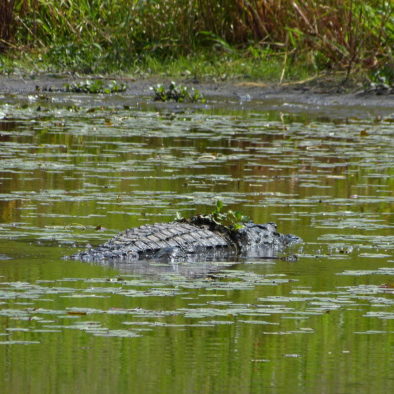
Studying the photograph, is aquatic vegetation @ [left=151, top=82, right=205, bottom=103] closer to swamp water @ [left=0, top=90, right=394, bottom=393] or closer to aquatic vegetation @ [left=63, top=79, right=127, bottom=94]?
aquatic vegetation @ [left=63, top=79, right=127, bottom=94]

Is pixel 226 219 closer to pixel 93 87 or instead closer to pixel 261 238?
pixel 261 238

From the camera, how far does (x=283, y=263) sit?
20.9 feet

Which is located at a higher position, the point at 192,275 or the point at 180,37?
the point at 180,37

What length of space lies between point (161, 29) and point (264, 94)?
227cm

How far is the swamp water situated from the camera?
14.0 feet

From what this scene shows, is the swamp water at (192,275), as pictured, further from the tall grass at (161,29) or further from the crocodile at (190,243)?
the tall grass at (161,29)

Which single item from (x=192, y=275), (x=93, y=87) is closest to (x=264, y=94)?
(x=93, y=87)

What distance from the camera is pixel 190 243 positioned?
6.49 m

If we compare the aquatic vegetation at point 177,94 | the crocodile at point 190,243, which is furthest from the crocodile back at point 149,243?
the aquatic vegetation at point 177,94

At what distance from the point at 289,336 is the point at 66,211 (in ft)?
10.1

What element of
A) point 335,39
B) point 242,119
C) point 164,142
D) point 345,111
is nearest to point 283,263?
point 164,142

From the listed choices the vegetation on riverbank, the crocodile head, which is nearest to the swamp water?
the crocodile head

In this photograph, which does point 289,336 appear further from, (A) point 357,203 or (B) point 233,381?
(A) point 357,203

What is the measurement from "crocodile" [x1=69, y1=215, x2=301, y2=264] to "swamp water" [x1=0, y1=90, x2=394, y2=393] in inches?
7.2
